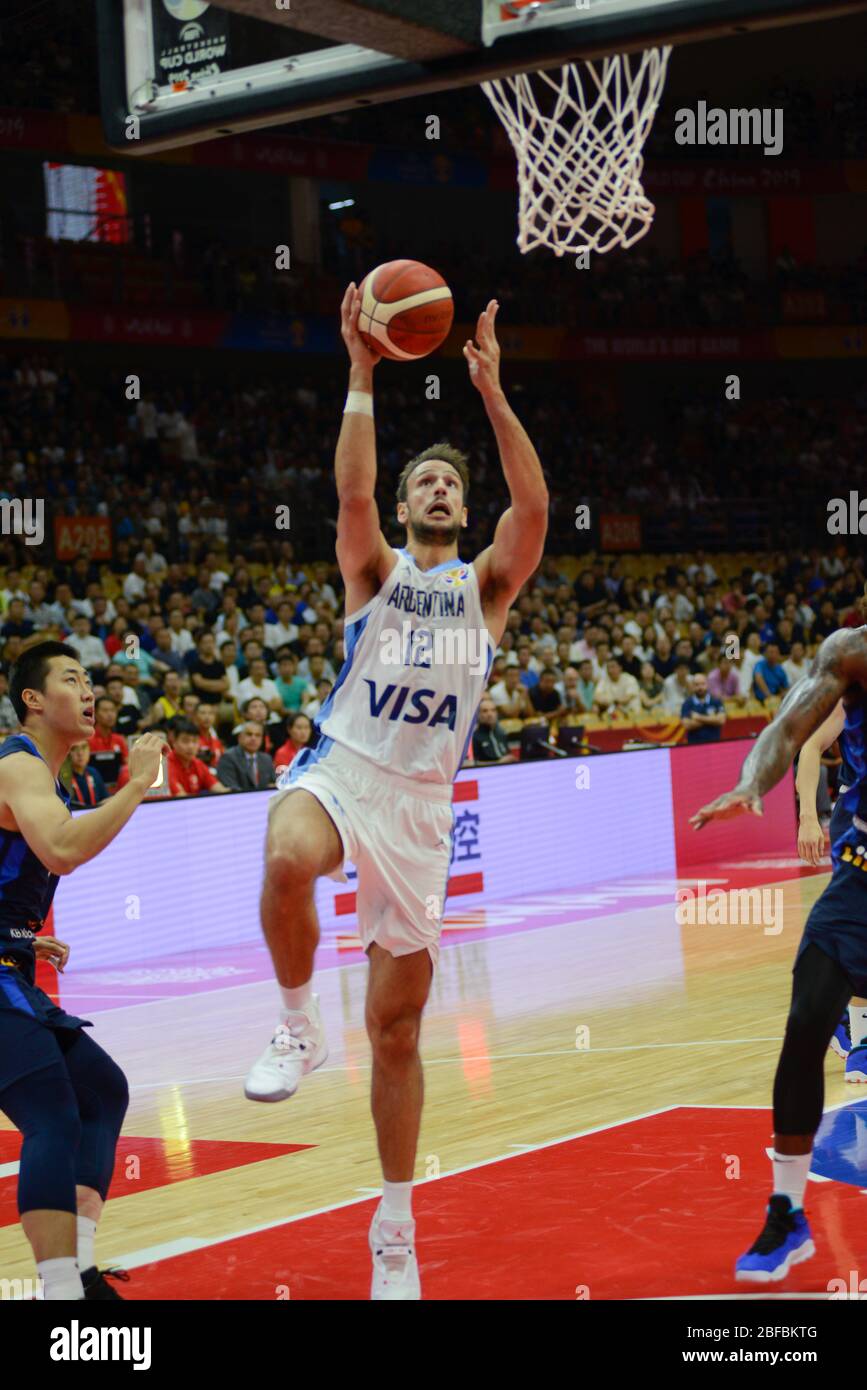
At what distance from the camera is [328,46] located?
22.7 feet

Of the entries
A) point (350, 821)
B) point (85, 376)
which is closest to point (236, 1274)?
point (350, 821)

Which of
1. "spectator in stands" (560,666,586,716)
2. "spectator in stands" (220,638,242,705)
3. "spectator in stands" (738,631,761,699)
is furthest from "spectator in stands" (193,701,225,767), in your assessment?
"spectator in stands" (738,631,761,699)

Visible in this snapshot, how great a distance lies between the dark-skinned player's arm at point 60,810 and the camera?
4.21m

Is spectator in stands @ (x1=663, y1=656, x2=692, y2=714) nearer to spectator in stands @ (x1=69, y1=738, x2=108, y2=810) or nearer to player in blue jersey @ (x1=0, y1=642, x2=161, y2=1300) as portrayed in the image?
spectator in stands @ (x1=69, y1=738, x2=108, y2=810)

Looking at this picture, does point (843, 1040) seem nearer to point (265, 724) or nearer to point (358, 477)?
point (358, 477)

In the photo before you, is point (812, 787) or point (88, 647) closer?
point (812, 787)

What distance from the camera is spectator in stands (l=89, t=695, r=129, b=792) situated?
1284 centimetres

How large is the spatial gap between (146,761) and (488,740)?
33.9ft

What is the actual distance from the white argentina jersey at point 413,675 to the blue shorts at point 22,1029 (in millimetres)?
1162

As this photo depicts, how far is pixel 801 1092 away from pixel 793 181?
27598 mm

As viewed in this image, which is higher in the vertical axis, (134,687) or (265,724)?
(134,687)

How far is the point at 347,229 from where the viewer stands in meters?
27.3

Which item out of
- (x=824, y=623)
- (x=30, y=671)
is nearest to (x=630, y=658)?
(x=824, y=623)

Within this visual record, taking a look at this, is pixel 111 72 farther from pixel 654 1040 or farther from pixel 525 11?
pixel 654 1040
